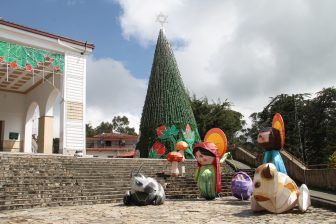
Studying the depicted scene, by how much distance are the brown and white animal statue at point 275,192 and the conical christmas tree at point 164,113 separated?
12.7 meters

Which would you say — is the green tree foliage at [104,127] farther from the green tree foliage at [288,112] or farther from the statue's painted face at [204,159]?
the statue's painted face at [204,159]

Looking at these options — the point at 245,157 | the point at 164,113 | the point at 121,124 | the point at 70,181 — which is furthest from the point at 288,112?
the point at 121,124

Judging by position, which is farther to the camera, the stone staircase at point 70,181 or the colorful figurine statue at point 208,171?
the colorful figurine statue at point 208,171

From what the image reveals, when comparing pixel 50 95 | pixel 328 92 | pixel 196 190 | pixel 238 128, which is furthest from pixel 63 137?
pixel 328 92

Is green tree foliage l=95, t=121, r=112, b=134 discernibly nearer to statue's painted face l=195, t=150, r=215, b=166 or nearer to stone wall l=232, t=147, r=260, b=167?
stone wall l=232, t=147, r=260, b=167

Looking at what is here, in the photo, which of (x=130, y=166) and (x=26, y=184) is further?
(x=130, y=166)

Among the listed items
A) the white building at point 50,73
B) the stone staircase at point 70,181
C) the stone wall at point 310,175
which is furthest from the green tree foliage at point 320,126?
the white building at point 50,73

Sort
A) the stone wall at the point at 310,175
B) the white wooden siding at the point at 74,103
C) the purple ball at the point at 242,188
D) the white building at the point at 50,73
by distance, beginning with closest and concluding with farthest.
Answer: the purple ball at the point at 242,188 → the stone wall at the point at 310,175 → the white building at the point at 50,73 → the white wooden siding at the point at 74,103

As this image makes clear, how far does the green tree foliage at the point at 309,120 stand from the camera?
2876 centimetres

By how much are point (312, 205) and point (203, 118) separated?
2157 cm

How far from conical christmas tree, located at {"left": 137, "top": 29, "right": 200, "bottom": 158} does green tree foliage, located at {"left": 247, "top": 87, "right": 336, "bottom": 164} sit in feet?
31.9

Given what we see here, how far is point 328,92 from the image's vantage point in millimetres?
31484

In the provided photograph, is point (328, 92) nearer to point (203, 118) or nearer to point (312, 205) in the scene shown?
point (203, 118)

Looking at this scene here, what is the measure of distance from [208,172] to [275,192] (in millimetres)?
3926
